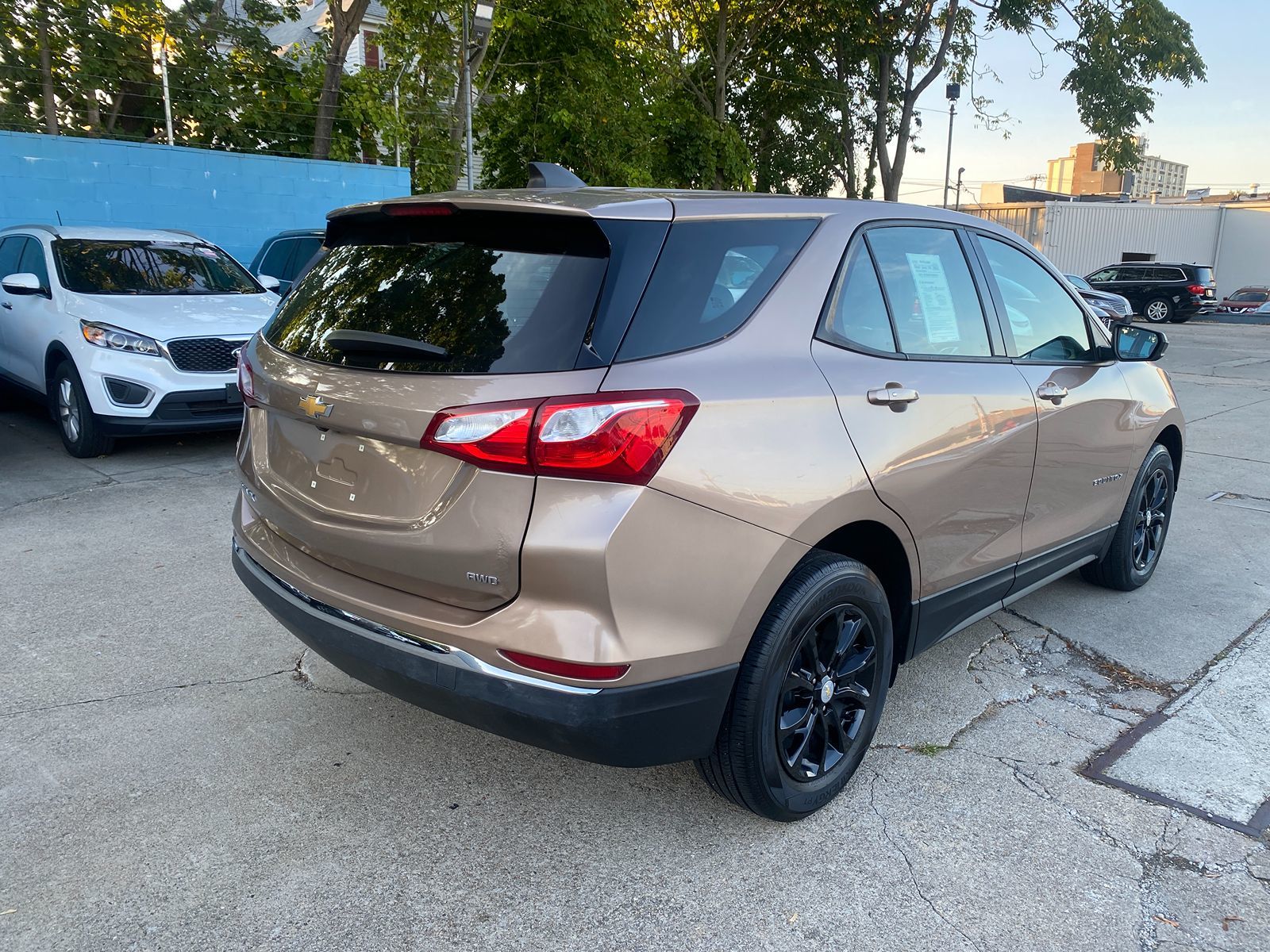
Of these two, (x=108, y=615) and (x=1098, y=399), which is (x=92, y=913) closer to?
(x=108, y=615)

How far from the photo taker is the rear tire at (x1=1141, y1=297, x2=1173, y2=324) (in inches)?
1150

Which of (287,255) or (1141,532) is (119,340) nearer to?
(287,255)

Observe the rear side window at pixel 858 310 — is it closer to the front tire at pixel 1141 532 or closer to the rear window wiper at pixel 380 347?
the rear window wiper at pixel 380 347

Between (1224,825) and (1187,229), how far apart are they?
44836 mm

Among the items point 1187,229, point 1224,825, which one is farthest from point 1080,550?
point 1187,229

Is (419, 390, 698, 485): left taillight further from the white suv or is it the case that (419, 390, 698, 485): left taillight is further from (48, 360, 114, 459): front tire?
(48, 360, 114, 459): front tire

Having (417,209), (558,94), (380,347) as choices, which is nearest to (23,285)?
(417,209)

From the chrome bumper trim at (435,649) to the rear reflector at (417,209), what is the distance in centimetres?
109

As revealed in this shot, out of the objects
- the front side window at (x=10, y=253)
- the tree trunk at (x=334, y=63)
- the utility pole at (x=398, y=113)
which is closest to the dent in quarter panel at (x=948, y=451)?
the front side window at (x=10, y=253)

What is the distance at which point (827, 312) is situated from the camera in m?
2.79

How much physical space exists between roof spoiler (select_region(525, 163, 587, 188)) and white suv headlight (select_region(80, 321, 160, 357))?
4.58 m

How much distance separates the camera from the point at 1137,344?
4262 millimetres

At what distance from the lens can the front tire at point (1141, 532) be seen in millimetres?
4570

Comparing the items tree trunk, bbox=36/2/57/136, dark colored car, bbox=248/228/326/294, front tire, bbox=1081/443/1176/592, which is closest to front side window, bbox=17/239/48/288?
dark colored car, bbox=248/228/326/294
